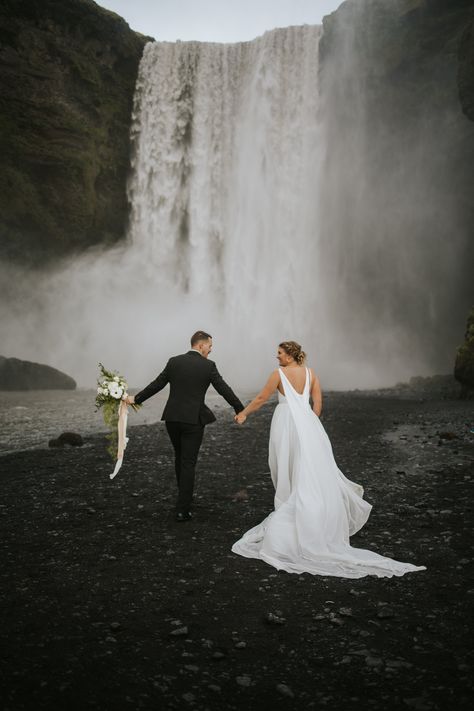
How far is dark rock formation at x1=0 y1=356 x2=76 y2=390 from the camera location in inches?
1209

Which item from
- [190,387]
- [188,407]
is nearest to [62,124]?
[190,387]

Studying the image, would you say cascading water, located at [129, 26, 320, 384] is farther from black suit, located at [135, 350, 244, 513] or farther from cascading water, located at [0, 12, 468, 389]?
black suit, located at [135, 350, 244, 513]

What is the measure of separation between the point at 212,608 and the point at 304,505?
177cm

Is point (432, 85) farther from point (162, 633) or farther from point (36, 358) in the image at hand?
point (162, 633)

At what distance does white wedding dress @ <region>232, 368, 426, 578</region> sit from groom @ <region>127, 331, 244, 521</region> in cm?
105

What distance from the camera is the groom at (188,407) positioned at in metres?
7.57

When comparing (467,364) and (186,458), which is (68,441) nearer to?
(186,458)

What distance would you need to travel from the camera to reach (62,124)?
126ft

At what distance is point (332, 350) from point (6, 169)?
2666 cm

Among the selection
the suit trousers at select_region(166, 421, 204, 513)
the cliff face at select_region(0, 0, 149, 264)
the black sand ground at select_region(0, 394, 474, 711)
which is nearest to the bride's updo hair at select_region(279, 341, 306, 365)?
the suit trousers at select_region(166, 421, 204, 513)

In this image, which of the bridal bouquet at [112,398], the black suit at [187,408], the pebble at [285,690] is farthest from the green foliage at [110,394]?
the pebble at [285,690]

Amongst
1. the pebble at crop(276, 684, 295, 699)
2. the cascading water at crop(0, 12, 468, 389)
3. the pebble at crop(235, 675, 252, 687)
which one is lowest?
the pebble at crop(235, 675, 252, 687)

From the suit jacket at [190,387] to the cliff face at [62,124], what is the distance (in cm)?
3653

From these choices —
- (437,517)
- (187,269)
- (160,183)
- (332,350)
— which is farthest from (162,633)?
(160,183)
